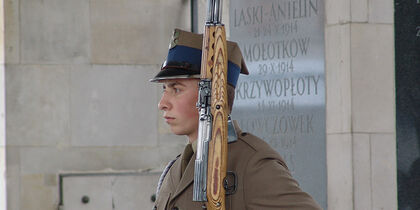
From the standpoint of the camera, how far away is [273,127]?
27.4 ft

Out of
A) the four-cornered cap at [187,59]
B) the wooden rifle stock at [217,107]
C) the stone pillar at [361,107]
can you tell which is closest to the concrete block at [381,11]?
the stone pillar at [361,107]

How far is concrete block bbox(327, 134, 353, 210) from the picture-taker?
757 cm

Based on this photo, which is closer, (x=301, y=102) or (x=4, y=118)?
(x=301, y=102)

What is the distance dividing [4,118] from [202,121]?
6.29 m

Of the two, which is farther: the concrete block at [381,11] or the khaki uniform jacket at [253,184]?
the concrete block at [381,11]

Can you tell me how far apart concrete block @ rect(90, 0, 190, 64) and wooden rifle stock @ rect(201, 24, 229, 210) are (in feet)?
20.7

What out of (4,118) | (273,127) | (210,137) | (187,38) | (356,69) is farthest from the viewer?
(4,118)

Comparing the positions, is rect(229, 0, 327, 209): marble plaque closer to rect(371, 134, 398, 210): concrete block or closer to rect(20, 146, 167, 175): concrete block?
rect(371, 134, 398, 210): concrete block

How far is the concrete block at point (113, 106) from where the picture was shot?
10.7 meters

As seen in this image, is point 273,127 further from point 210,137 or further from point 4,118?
point 210,137

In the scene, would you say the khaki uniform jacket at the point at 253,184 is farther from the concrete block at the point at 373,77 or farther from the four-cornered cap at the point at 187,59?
the concrete block at the point at 373,77

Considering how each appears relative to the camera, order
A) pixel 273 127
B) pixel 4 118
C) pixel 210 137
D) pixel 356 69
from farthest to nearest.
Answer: pixel 4 118 < pixel 273 127 < pixel 356 69 < pixel 210 137

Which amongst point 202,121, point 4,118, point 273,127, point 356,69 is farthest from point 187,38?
point 4,118

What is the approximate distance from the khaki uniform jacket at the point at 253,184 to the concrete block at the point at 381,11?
3410 mm
